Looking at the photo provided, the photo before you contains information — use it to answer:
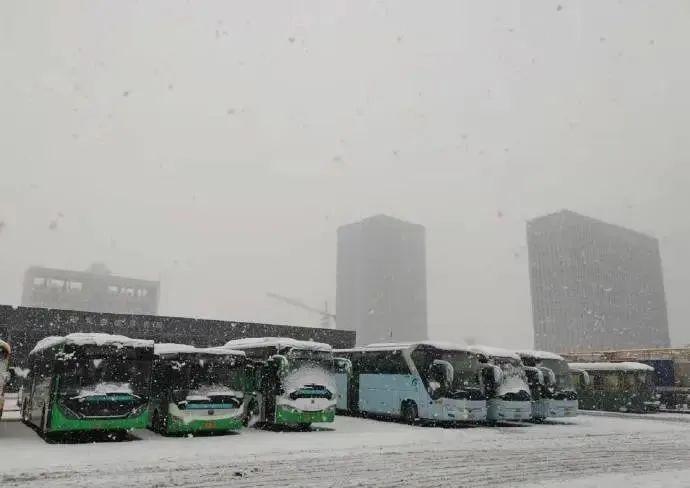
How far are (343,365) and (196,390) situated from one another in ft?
24.7

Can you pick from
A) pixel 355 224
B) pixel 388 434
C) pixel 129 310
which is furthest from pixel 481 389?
pixel 355 224

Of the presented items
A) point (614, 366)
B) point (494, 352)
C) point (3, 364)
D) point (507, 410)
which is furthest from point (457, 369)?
point (614, 366)

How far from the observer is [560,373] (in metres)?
22.1

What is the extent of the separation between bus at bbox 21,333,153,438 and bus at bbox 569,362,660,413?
20.8 meters

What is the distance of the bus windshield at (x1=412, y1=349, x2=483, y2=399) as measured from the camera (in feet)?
59.8

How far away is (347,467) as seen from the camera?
9.85 m

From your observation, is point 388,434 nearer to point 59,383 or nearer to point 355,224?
point 59,383

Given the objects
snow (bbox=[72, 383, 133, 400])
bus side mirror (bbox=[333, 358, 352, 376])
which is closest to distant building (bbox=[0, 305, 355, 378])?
bus side mirror (bbox=[333, 358, 352, 376])

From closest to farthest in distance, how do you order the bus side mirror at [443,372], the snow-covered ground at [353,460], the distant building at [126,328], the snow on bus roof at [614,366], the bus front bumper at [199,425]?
the snow-covered ground at [353,460]
the bus front bumper at [199,425]
the bus side mirror at [443,372]
the snow on bus roof at [614,366]
the distant building at [126,328]

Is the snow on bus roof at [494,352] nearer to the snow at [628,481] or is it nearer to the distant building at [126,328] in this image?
the snow at [628,481]

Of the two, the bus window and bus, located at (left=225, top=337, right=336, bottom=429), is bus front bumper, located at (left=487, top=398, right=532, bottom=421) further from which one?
the bus window

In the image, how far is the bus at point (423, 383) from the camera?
1800cm

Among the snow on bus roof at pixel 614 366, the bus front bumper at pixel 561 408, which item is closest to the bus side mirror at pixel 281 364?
the bus front bumper at pixel 561 408

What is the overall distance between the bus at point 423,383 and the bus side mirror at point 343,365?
2.79ft
